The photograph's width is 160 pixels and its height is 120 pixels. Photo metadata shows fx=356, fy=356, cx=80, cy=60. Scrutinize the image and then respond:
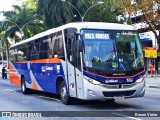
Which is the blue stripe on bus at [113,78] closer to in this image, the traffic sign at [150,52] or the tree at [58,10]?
the traffic sign at [150,52]

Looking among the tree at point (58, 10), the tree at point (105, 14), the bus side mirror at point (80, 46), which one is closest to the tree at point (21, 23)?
the tree at point (105, 14)

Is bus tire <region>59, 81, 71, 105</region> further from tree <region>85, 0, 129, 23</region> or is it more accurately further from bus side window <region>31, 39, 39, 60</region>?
tree <region>85, 0, 129, 23</region>

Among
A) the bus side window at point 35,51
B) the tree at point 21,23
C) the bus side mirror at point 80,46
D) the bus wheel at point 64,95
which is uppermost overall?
the tree at point 21,23

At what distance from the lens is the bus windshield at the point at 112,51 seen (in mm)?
12188

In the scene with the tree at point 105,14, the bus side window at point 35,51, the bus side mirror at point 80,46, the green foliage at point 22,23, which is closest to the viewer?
the bus side mirror at point 80,46

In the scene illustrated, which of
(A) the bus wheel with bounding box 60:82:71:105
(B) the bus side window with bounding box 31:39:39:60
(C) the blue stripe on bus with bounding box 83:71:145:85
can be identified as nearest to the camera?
(C) the blue stripe on bus with bounding box 83:71:145:85

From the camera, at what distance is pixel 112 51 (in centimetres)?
1240

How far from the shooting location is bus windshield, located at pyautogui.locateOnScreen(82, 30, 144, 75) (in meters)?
12.2

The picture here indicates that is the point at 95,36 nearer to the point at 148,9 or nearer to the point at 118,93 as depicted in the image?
the point at 118,93

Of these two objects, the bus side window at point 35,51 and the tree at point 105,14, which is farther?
the tree at point 105,14

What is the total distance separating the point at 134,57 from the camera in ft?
41.5

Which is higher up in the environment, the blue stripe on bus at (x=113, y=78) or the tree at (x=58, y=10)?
the tree at (x=58, y=10)

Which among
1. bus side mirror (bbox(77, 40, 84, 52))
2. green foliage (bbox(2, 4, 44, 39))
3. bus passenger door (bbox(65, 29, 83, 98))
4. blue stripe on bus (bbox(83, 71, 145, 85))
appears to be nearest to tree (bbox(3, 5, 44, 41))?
green foliage (bbox(2, 4, 44, 39))

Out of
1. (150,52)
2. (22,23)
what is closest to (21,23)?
(22,23)
